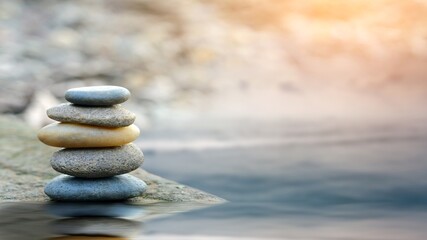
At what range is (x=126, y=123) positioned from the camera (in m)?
6.81

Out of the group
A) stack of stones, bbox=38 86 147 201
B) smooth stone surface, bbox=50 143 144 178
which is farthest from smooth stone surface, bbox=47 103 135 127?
smooth stone surface, bbox=50 143 144 178

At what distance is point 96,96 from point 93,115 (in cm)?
14

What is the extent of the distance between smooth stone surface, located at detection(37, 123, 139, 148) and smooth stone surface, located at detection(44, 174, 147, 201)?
0.87 ft

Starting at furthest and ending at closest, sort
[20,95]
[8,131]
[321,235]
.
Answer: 1. [20,95]
2. [8,131]
3. [321,235]

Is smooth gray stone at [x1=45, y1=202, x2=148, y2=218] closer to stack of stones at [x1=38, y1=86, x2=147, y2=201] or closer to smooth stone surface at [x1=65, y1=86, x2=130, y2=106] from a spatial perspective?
stack of stones at [x1=38, y1=86, x2=147, y2=201]

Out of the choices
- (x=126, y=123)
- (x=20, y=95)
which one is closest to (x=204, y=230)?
(x=126, y=123)

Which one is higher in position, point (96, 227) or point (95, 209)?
point (95, 209)

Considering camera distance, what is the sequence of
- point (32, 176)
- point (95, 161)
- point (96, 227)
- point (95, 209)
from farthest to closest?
point (32, 176) < point (95, 161) < point (95, 209) < point (96, 227)

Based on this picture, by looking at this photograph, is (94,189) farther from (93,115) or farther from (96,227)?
(96,227)

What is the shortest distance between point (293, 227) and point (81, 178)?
1919mm

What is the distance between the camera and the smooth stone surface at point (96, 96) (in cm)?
673

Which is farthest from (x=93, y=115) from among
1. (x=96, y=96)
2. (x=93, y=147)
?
(x=93, y=147)

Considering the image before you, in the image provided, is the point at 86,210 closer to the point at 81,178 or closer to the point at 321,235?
the point at 81,178

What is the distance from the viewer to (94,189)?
22.0 feet
